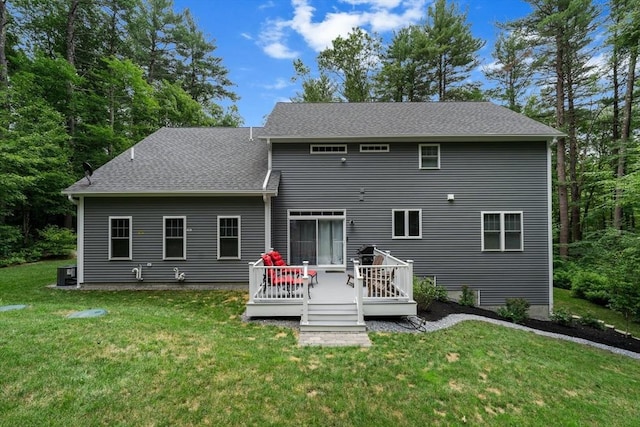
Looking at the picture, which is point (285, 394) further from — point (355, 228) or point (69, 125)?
point (69, 125)

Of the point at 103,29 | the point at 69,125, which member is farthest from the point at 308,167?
the point at 103,29

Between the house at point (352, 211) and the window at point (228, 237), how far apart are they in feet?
0.11

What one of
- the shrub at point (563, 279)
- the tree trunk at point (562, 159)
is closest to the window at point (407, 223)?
the shrub at point (563, 279)

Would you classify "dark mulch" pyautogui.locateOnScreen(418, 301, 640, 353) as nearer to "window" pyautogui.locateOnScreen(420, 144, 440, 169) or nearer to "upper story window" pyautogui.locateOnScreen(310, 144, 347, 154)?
"window" pyautogui.locateOnScreen(420, 144, 440, 169)

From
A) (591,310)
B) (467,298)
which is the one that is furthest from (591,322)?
(467,298)

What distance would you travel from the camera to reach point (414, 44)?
18469mm

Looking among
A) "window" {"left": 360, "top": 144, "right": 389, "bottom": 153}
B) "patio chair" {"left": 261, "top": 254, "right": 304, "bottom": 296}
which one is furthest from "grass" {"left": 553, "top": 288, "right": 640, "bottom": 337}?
"patio chair" {"left": 261, "top": 254, "right": 304, "bottom": 296}

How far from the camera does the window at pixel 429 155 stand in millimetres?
9680

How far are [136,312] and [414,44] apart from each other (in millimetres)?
20543

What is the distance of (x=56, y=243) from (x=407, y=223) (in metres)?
17.3

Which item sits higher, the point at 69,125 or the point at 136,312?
the point at 69,125

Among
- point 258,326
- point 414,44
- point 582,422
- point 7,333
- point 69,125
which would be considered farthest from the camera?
point 414,44

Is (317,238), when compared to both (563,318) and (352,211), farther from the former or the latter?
(563,318)

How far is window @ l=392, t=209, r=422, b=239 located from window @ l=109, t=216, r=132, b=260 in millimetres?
8614
